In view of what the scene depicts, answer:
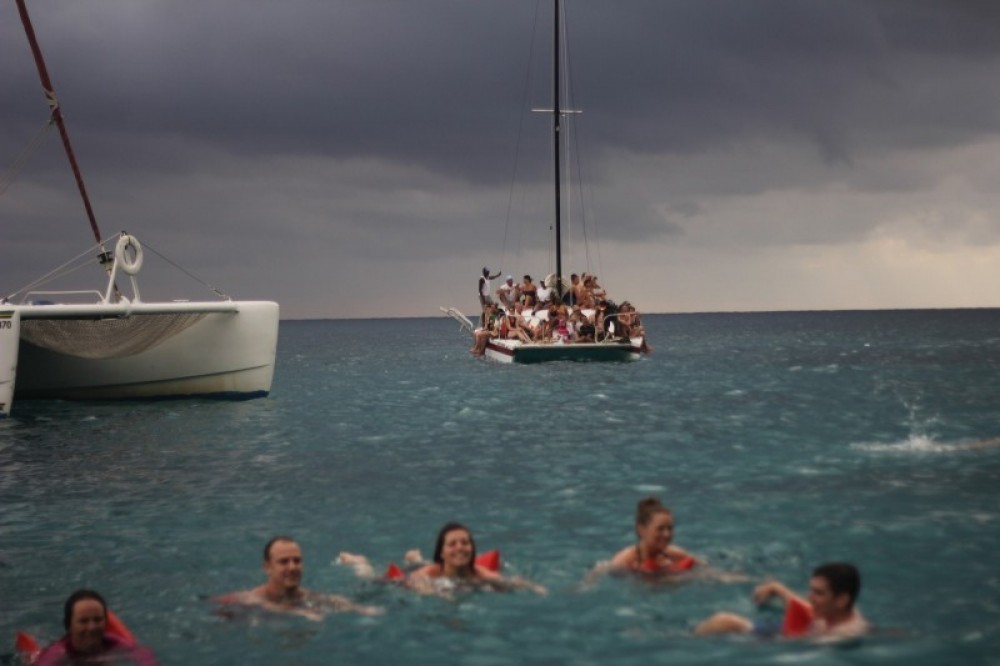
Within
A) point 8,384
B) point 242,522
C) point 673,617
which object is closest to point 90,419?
point 8,384

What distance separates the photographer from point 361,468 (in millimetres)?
15383

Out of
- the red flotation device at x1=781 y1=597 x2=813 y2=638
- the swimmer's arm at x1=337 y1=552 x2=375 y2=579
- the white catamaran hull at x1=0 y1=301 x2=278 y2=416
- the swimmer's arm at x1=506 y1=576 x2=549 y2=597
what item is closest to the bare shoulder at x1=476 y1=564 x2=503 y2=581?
the swimmer's arm at x1=506 y1=576 x2=549 y2=597

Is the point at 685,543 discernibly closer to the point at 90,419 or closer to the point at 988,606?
the point at 988,606

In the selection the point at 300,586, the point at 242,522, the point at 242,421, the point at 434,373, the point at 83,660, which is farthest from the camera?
the point at 434,373

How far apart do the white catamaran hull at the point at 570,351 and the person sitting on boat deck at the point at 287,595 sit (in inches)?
1017

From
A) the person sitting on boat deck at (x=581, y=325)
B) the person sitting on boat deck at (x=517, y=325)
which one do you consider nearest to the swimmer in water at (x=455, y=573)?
the person sitting on boat deck at (x=581, y=325)

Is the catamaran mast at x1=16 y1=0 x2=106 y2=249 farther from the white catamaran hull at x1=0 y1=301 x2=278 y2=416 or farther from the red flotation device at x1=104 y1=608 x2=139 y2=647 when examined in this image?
the red flotation device at x1=104 y1=608 x2=139 y2=647

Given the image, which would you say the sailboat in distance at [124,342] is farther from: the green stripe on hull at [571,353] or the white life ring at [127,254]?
the green stripe on hull at [571,353]

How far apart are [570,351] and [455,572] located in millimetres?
25971

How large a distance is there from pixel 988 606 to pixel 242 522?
7515mm

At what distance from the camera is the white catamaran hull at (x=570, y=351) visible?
3384cm

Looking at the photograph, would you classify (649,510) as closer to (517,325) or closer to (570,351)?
(570,351)

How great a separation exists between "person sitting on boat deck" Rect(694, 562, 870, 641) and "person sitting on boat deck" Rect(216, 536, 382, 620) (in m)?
2.65

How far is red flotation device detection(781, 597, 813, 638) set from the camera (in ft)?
21.6
